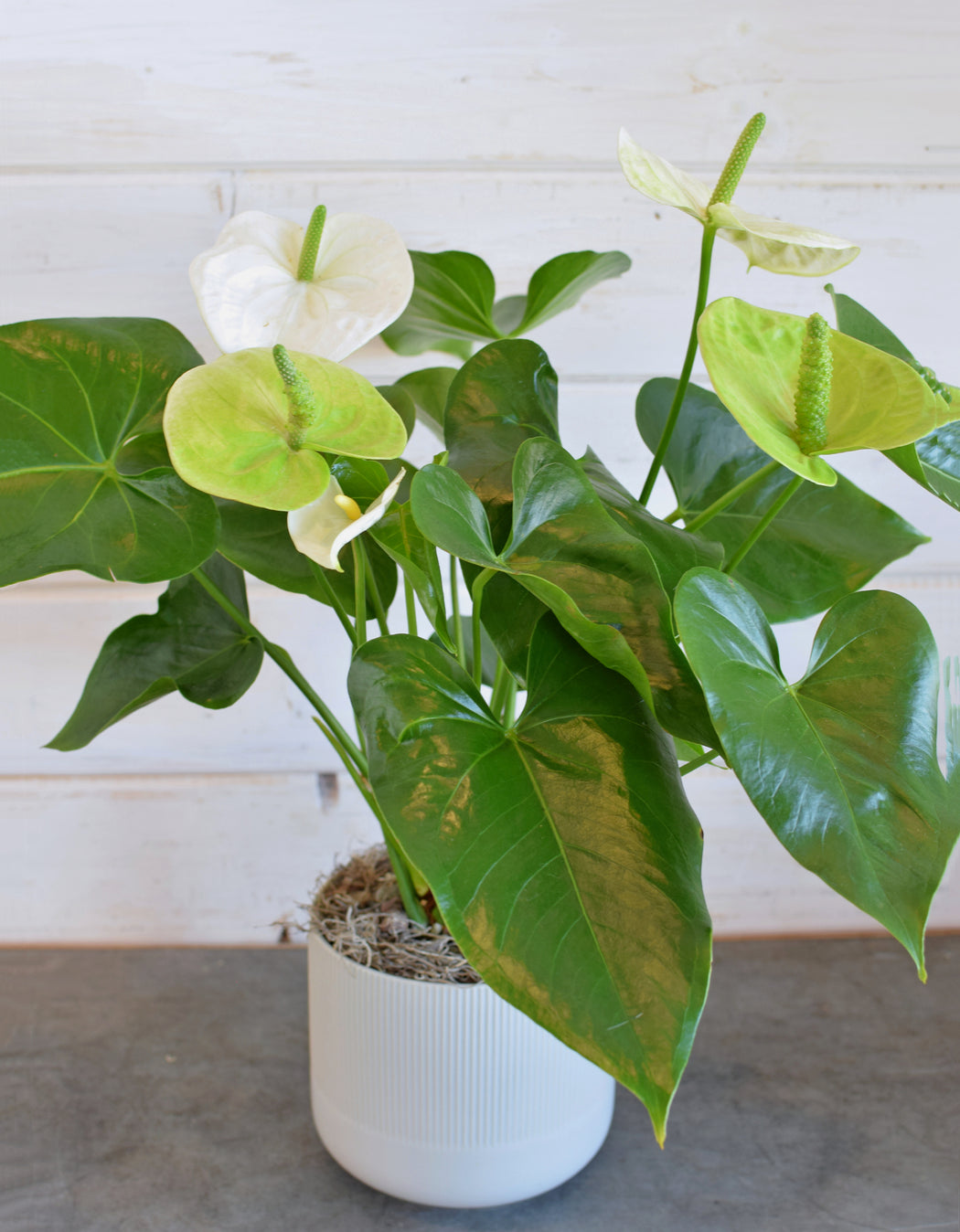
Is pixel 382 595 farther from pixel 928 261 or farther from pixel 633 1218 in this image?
pixel 928 261

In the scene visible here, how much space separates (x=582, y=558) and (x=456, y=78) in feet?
2.06

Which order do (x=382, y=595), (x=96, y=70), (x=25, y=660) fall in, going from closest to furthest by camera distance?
(x=382, y=595)
(x=96, y=70)
(x=25, y=660)

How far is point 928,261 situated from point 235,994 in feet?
3.32

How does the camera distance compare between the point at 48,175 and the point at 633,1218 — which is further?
the point at 48,175

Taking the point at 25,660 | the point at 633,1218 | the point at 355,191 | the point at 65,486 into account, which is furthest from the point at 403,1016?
the point at 355,191

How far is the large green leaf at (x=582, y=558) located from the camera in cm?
51

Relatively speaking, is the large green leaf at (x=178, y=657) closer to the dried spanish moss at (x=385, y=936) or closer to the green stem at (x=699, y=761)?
the dried spanish moss at (x=385, y=936)

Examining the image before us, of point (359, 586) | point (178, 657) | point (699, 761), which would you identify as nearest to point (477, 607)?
point (359, 586)

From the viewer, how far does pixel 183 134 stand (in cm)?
97

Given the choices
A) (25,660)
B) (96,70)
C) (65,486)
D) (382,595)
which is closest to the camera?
(65,486)

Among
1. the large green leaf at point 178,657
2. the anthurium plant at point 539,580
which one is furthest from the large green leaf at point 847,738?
the large green leaf at point 178,657

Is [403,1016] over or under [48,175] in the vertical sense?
under

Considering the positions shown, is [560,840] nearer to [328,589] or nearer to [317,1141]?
[328,589]

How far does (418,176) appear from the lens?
99cm
